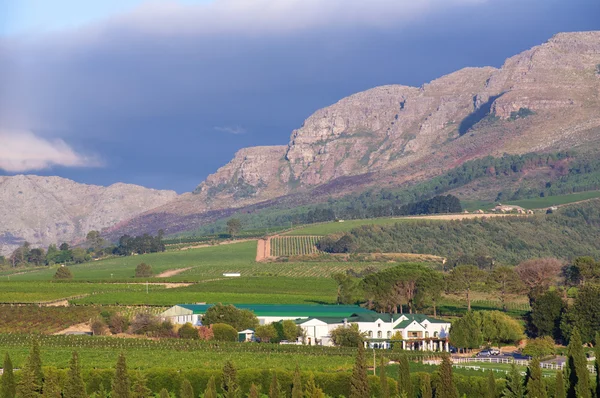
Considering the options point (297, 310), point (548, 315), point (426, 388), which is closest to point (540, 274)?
point (548, 315)

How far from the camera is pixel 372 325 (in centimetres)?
10762

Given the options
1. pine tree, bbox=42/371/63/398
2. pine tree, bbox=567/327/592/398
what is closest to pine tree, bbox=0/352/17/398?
pine tree, bbox=42/371/63/398

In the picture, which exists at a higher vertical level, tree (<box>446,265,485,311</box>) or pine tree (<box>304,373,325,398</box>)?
tree (<box>446,265,485,311</box>)

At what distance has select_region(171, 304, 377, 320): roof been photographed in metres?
115

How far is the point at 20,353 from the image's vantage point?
88.6m

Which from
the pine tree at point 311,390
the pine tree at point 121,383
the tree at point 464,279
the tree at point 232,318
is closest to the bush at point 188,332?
the tree at point 232,318

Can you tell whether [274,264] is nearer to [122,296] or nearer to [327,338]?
[122,296]

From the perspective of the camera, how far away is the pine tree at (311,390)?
215 ft

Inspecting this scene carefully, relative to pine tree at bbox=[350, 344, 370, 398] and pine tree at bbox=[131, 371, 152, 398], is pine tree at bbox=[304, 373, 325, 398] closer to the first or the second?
pine tree at bbox=[350, 344, 370, 398]

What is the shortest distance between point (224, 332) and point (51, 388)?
126 feet

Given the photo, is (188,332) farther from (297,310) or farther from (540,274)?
(540,274)

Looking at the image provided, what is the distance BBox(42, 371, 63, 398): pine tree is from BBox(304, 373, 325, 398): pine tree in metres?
15.6

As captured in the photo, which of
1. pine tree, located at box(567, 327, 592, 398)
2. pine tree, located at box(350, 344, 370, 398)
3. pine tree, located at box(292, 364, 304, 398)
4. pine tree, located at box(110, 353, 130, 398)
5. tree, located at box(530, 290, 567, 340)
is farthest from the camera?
tree, located at box(530, 290, 567, 340)

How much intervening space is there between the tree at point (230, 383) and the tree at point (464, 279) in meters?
64.1
